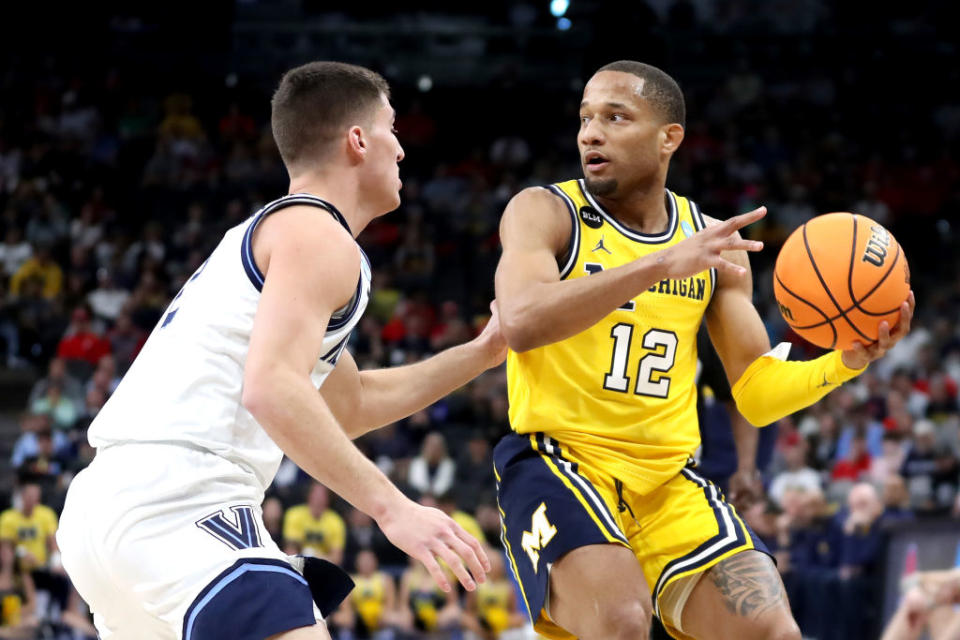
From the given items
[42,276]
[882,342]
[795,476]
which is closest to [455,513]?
[795,476]

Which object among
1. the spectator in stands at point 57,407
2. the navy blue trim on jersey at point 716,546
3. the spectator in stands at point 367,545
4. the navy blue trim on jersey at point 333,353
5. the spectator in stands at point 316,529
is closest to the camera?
→ the navy blue trim on jersey at point 333,353

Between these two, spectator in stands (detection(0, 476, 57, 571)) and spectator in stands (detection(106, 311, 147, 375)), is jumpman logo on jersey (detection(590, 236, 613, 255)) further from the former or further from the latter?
spectator in stands (detection(106, 311, 147, 375))

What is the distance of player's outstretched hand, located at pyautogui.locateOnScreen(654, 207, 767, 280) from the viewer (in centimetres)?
374

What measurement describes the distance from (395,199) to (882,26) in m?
19.3

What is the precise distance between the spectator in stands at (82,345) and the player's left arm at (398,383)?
1077 centimetres

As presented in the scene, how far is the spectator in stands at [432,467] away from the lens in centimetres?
1252

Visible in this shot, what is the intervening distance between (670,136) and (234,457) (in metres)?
2.22

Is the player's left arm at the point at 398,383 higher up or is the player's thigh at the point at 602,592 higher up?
the player's left arm at the point at 398,383

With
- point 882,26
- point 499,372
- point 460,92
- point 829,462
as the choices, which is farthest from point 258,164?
point 882,26

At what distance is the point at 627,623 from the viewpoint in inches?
147

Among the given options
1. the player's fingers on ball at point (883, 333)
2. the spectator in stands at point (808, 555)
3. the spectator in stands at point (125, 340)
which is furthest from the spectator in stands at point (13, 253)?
the player's fingers on ball at point (883, 333)

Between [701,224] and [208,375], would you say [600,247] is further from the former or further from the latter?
[208,375]

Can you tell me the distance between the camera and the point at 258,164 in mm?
18031

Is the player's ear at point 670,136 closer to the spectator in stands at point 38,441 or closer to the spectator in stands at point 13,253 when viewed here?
the spectator in stands at point 38,441
